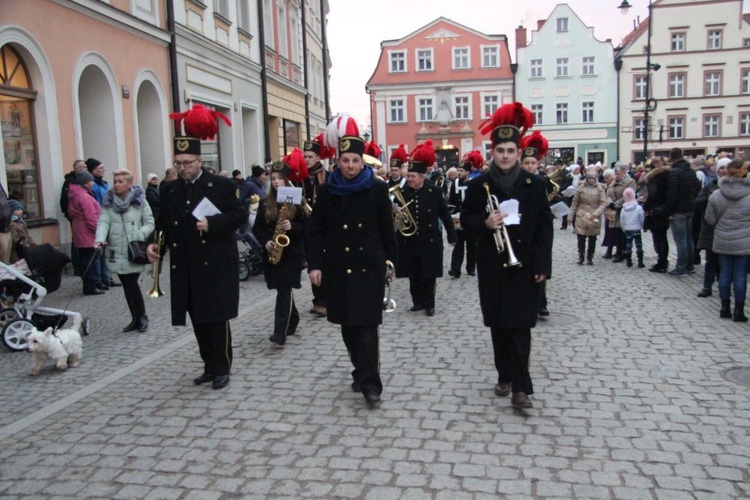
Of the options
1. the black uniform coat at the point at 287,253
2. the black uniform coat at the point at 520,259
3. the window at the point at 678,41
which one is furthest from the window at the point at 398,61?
the black uniform coat at the point at 520,259

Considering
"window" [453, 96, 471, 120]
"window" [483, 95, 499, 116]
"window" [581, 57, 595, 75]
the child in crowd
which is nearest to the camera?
the child in crowd

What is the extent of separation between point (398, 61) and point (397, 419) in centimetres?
5263

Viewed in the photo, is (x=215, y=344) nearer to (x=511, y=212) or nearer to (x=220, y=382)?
(x=220, y=382)

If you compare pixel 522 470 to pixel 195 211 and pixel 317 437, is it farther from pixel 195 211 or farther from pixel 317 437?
pixel 195 211

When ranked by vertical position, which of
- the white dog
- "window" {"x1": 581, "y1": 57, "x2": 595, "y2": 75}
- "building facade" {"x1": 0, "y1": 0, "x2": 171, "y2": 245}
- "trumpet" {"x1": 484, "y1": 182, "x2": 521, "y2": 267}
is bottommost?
the white dog

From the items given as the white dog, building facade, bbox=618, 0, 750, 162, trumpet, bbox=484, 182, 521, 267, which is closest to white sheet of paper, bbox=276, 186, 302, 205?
the white dog

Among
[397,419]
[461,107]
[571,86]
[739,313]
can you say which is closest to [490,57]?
[461,107]

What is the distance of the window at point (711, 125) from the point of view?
50219 millimetres

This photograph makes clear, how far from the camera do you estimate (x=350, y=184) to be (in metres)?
5.14

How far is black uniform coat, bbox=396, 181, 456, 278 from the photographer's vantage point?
8594mm

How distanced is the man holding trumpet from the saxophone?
2576 millimetres

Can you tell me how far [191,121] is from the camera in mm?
5711

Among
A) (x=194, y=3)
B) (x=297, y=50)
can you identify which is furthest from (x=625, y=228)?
(x=297, y=50)

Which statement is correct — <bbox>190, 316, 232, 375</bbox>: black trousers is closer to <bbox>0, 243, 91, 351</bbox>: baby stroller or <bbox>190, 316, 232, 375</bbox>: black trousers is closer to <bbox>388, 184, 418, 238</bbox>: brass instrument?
<bbox>0, 243, 91, 351</bbox>: baby stroller
